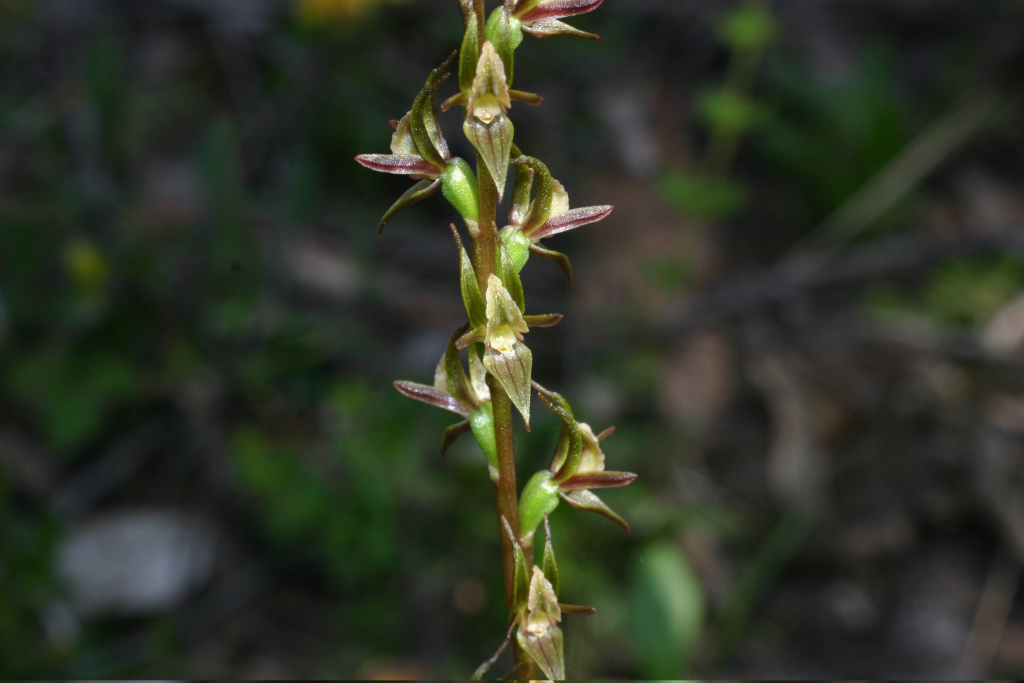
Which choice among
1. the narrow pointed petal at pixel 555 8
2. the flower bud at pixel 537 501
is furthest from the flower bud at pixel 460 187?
the flower bud at pixel 537 501

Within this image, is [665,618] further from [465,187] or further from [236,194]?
[236,194]

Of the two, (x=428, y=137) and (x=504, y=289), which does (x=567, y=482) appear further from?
(x=428, y=137)

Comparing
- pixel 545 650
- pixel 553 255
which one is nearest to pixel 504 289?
pixel 553 255

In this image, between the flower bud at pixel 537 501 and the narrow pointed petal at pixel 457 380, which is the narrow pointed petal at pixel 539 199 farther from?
the flower bud at pixel 537 501

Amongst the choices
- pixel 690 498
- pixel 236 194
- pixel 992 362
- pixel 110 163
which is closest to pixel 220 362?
pixel 236 194

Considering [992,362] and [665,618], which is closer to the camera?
[665,618]

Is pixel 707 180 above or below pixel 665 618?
above
